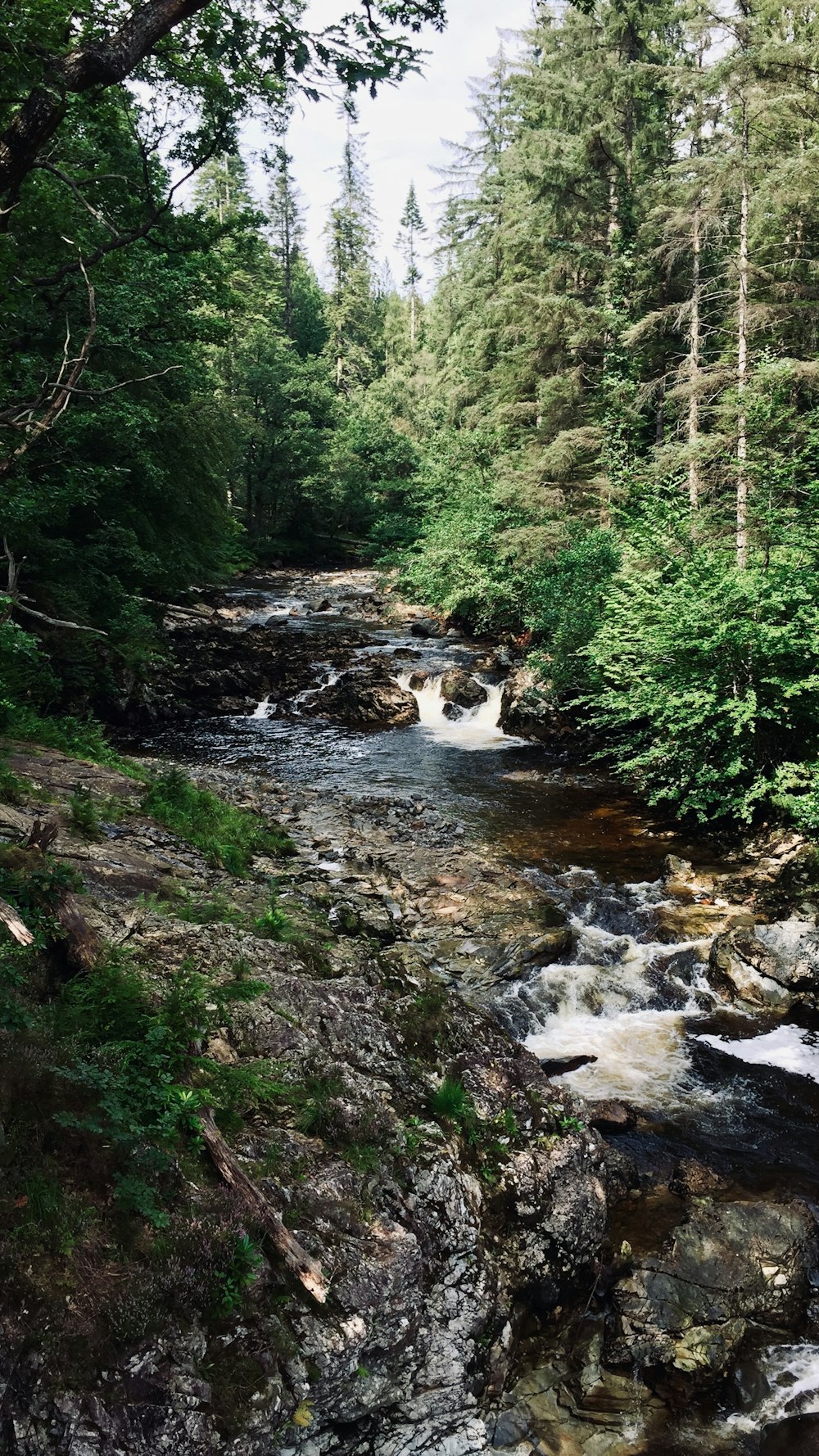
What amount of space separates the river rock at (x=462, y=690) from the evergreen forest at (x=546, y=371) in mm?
1958

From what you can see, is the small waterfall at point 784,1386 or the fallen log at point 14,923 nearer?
the fallen log at point 14,923

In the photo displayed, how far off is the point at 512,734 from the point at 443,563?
10.6 m

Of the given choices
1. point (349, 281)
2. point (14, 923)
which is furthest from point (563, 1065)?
point (349, 281)

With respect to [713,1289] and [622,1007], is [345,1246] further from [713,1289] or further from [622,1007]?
[622,1007]

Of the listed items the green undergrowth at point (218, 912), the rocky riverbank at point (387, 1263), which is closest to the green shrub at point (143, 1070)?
the rocky riverbank at point (387, 1263)

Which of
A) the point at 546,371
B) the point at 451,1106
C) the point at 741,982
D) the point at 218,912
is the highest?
the point at 546,371

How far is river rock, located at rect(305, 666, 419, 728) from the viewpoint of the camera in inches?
715

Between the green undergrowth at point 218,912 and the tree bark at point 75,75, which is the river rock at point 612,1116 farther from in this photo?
the tree bark at point 75,75

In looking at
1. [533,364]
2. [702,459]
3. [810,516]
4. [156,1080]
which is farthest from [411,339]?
[156,1080]

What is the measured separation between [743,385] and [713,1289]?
562 inches

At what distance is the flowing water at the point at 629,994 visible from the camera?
4773 mm

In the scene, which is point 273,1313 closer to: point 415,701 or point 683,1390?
point 683,1390

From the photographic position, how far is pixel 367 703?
18.3 meters

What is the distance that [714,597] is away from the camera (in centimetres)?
1138
